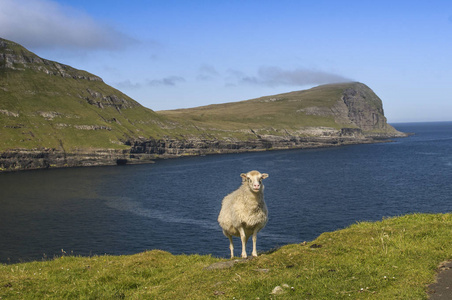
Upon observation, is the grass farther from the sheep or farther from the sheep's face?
the sheep's face

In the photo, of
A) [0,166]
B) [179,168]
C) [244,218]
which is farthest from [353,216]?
[0,166]

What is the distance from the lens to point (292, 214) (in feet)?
242

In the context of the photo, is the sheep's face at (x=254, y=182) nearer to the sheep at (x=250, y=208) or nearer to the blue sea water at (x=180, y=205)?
the sheep at (x=250, y=208)

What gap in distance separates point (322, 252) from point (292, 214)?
57519 mm

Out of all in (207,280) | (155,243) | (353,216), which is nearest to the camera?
(207,280)

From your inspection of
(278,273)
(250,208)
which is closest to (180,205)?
(250,208)

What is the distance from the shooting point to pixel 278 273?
14.8m

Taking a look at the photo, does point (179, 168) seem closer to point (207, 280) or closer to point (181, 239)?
point (181, 239)

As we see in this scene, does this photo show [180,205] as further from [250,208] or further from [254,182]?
[254,182]

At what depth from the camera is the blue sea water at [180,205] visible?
193ft

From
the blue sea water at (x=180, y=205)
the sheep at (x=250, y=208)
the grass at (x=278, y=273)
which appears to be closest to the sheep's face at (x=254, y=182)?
the sheep at (x=250, y=208)

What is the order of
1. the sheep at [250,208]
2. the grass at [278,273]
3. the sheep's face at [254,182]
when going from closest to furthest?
the grass at [278,273] < the sheep's face at [254,182] < the sheep at [250,208]

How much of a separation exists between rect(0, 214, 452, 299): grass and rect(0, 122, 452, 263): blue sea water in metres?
29.6

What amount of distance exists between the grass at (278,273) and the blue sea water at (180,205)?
29647 millimetres
